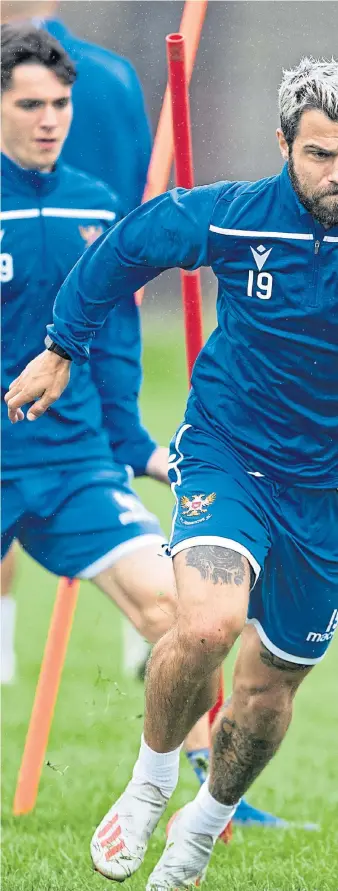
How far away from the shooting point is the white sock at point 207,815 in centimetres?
443

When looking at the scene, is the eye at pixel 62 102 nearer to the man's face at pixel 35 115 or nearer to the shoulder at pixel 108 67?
the man's face at pixel 35 115

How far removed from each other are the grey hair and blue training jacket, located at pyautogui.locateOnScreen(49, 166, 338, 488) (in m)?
0.16

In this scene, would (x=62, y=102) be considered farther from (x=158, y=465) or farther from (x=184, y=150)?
(x=158, y=465)

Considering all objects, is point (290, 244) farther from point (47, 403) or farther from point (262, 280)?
point (47, 403)

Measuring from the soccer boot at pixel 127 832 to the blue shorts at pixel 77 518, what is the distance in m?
1.22

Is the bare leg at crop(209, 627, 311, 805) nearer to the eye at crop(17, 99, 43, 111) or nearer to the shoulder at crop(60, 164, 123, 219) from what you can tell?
the shoulder at crop(60, 164, 123, 219)

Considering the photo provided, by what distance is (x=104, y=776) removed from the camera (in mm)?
6141

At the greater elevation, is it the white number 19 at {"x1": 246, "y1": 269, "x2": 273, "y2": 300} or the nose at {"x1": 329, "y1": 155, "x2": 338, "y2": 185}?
the nose at {"x1": 329, "y1": 155, "x2": 338, "y2": 185}

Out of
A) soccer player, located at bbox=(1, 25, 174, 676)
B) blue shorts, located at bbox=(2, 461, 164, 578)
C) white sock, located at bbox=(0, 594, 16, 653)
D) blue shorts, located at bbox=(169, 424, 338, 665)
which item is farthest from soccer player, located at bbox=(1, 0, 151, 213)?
white sock, located at bbox=(0, 594, 16, 653)

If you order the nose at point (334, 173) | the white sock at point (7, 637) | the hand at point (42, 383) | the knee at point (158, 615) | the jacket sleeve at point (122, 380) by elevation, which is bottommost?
the white sock at point (7, 637)

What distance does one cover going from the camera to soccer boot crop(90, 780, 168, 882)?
4.09m

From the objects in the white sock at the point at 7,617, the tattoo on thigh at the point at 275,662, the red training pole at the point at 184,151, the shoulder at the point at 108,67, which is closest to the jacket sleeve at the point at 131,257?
the red training pole at the point at 184,151

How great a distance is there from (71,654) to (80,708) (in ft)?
3.62

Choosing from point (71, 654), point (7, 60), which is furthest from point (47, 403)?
point (71, 654)
